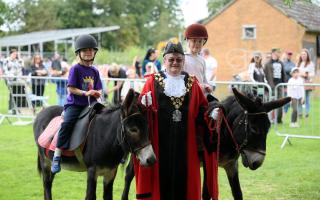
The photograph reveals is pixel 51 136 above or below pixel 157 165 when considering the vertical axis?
above

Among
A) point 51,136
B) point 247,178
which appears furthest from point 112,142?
point 247,178

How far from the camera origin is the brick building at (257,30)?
104ft

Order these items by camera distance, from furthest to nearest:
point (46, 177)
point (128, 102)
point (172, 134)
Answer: point (46, 177) < point (172, 134) < point (128, 102)

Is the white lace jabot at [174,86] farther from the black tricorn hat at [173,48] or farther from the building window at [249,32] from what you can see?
the building window at [249,32]

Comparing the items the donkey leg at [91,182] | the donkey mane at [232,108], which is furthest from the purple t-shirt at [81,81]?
the donkey mane at [232,108]

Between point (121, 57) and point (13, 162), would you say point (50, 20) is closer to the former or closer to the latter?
point (121, 57)

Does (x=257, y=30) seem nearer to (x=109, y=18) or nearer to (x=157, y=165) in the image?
(x=157, y=165)

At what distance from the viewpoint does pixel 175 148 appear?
5312mm

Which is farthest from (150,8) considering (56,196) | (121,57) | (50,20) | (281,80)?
(56,196)

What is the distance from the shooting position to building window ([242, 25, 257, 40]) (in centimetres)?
3386

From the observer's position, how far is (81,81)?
630cm

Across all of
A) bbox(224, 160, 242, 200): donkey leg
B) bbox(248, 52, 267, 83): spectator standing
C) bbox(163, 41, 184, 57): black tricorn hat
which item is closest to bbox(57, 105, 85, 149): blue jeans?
bbox(163, 41, 184, 57): black tricorn hat

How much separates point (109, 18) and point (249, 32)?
177ft

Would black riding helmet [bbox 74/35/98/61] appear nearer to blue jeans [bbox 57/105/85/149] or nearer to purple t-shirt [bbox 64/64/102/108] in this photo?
purple t-shirt [bbox 64/64/102/108]
